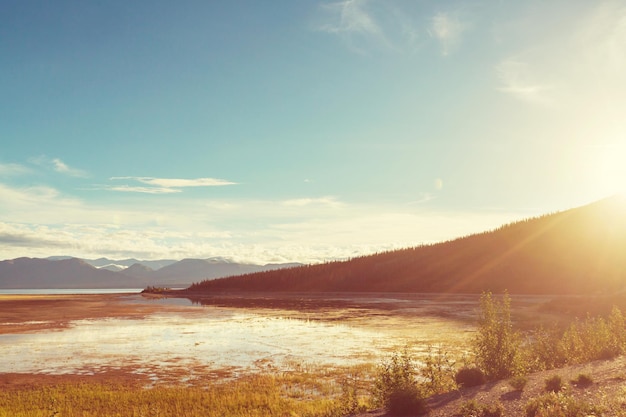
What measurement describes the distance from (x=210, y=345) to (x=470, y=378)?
22.8 meters

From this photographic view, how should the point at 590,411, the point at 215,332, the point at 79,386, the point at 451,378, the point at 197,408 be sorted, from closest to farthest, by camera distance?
the point at 590,411 < the point at 197,408 < the point at 451,378 < the point at 79,386 < the point at 215,332

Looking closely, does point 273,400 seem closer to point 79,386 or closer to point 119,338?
point 79,386

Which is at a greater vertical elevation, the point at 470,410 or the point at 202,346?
the point at 470,410

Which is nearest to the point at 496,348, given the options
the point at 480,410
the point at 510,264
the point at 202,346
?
the point at 480,410

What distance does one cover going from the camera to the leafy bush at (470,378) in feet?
61.2

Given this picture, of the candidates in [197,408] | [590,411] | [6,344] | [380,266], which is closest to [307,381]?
[197,408]

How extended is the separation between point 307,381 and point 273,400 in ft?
12.4

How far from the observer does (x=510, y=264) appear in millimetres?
107125

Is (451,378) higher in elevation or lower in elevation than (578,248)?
lower

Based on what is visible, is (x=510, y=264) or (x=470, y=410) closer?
(x=470, y=410)

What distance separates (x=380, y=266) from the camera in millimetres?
139750

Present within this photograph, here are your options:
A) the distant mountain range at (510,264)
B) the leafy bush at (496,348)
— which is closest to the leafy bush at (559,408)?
the leafy bush at (496,348)

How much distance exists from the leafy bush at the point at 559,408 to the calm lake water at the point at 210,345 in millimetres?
15732

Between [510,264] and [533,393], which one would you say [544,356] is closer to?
[533,393]
